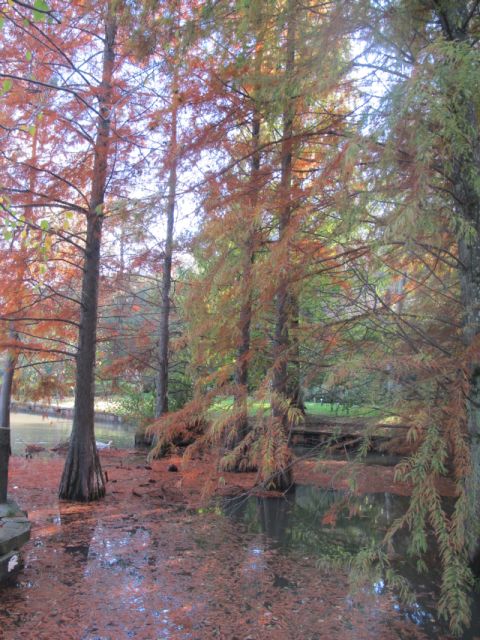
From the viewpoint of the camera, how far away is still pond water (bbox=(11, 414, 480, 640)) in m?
4.79

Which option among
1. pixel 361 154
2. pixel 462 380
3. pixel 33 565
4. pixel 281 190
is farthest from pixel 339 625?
pixel 281 190

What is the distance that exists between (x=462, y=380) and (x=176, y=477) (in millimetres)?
7627

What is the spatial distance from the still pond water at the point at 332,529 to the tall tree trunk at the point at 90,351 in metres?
2.15

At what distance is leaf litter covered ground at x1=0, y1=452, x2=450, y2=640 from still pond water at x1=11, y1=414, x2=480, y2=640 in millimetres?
248

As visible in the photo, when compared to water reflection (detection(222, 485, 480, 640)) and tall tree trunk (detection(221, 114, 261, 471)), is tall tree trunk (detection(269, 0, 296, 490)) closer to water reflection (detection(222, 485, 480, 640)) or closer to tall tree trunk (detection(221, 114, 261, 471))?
tall tree trunk (detection(221, 114, 261, 471))

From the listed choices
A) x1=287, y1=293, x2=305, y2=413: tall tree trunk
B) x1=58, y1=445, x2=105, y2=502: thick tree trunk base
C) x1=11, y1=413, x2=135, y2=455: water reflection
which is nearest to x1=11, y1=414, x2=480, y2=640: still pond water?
x1=287, y1=293, x2=305, y2=413: tall tree trunk

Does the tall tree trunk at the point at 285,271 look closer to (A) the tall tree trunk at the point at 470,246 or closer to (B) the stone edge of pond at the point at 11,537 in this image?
(A) the tall tree trunk at the point at 470,246

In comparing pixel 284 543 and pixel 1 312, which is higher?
pixel 1 312

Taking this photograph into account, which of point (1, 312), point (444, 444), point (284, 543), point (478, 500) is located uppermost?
point (1, 312)

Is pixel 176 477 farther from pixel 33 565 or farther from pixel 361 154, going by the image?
pixel 361 154

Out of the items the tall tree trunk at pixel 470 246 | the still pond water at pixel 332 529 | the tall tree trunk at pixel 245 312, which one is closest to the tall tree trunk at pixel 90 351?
the still pond water at pixel 332 529

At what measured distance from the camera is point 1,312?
8.52 metres

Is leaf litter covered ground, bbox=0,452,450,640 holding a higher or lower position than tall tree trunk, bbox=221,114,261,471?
lower

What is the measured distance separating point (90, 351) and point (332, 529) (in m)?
4.54
